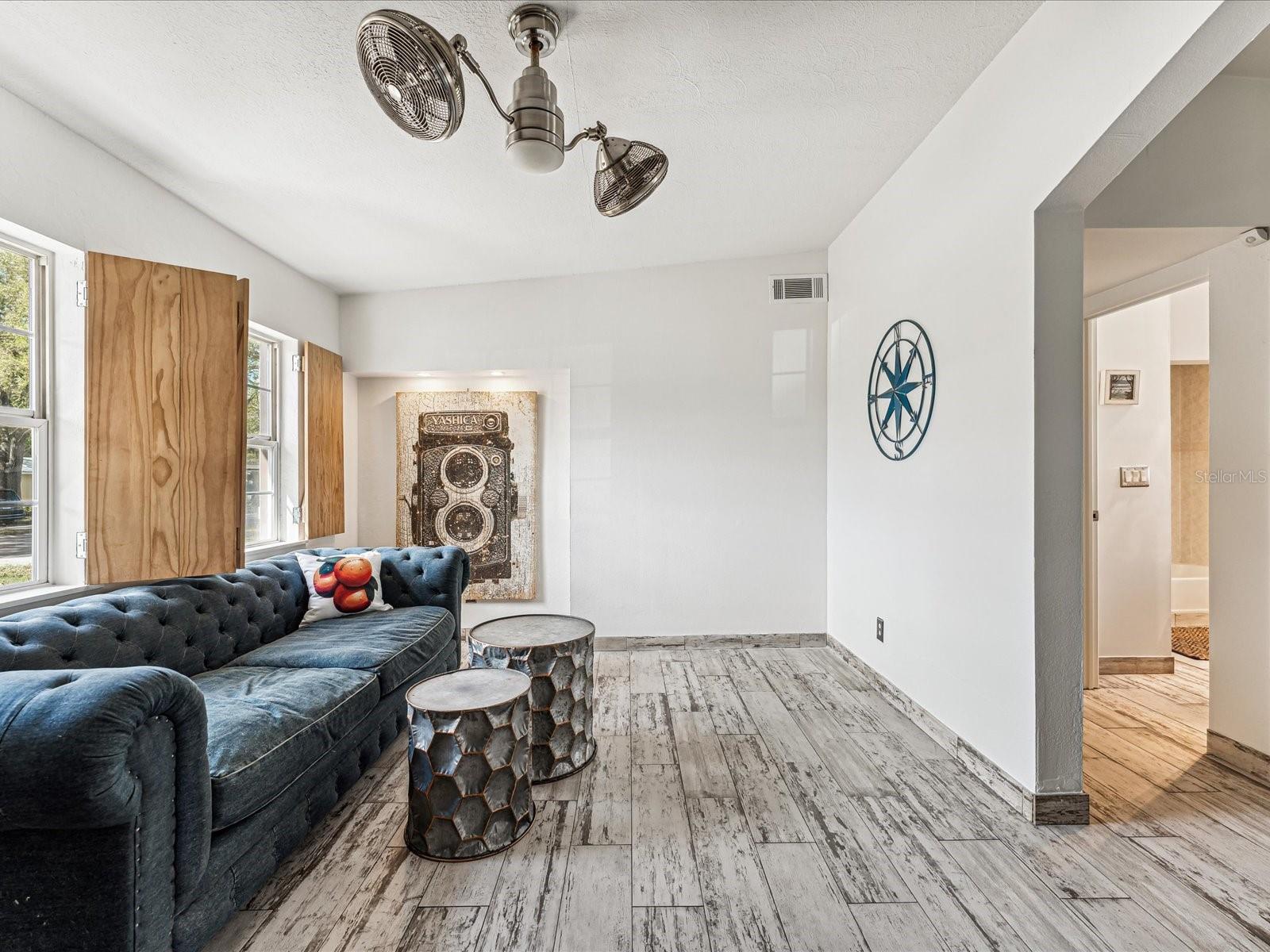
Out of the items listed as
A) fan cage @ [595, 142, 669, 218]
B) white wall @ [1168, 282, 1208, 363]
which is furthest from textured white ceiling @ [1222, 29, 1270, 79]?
white wall @ [1168, 282, 1208, 363]

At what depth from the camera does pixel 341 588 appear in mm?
3350

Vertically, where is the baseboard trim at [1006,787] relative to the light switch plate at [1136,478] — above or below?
below

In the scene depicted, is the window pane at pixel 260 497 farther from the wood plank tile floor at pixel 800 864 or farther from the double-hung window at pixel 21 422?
the wood plank tile floor at pixel 800 864

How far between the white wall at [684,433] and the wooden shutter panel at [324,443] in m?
0.65

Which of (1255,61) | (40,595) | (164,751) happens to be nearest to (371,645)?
(40,595)

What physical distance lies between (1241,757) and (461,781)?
10.0ft

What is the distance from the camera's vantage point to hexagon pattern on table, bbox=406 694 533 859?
2.02m

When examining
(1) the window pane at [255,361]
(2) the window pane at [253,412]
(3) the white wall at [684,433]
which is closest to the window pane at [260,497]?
(2) the window pane at [253,412]

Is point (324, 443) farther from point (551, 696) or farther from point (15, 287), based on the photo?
point (551, 696)

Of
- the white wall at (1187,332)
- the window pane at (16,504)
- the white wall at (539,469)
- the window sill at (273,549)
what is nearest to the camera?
the window pane at (16,504)

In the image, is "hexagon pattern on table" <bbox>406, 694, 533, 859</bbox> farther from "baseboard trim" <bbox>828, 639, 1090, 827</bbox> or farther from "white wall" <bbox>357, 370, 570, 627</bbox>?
"white wall" <bbox>357, 370, 570, 627</bbox>

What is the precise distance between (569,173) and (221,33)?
4.76 feet

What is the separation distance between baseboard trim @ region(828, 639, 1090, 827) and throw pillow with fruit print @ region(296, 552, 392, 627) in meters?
2.70

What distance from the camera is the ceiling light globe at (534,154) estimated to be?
1949mm
